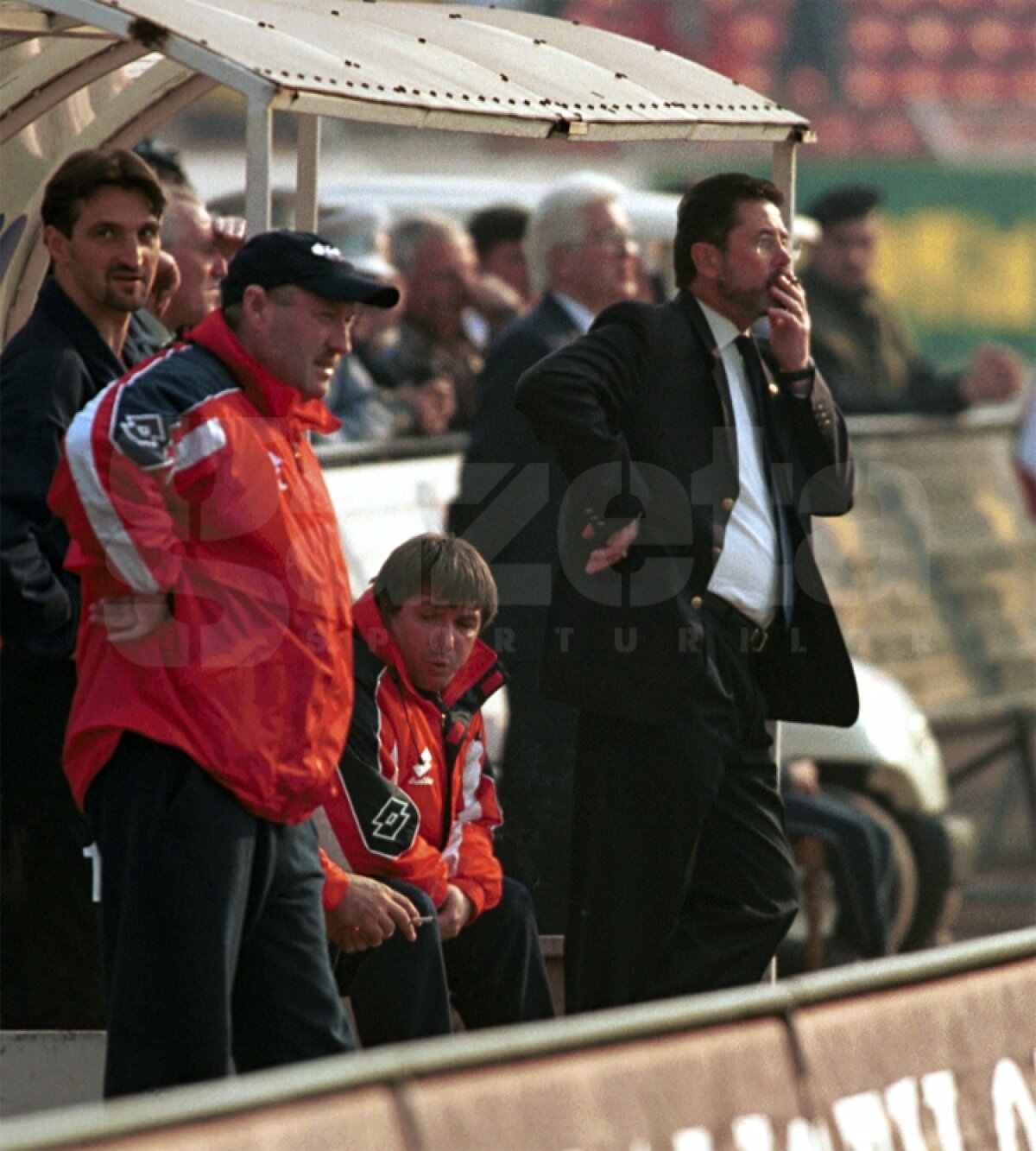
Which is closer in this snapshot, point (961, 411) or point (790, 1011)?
point (790, 1011)

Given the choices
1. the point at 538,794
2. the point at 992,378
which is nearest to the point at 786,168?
the point at 538,794

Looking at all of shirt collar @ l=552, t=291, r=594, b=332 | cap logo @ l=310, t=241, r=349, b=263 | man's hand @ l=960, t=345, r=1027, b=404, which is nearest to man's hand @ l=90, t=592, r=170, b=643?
cap logo @ l=310, t=241, r=349, b=263

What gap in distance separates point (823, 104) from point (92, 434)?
2578cm

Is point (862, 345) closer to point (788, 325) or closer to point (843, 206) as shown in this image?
point (843, 206)

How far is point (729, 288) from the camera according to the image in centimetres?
620

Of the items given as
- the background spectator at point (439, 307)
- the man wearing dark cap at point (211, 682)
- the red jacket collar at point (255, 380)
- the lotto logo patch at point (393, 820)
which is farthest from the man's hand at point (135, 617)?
the background spectator at point (439, 307)

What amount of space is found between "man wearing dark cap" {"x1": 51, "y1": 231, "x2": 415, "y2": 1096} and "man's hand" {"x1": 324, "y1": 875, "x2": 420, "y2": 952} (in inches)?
18.3

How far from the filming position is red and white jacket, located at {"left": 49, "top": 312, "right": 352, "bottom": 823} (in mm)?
4691

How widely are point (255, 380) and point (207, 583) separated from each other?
408 mm

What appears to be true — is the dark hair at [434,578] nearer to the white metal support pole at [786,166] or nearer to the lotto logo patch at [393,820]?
the lotto logo patch at [393,820]

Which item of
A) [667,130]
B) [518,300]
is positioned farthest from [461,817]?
[518,300]

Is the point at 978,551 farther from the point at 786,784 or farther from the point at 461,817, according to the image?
the point at 461,817

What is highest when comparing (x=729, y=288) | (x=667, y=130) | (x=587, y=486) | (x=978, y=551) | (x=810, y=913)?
(x=667, y=130)

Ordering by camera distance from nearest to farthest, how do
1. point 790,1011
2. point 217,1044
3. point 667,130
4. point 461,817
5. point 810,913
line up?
1. point 790,1011
2. point 217,1044
3. point 461,817
4. point 667,130
5. point 810,913
